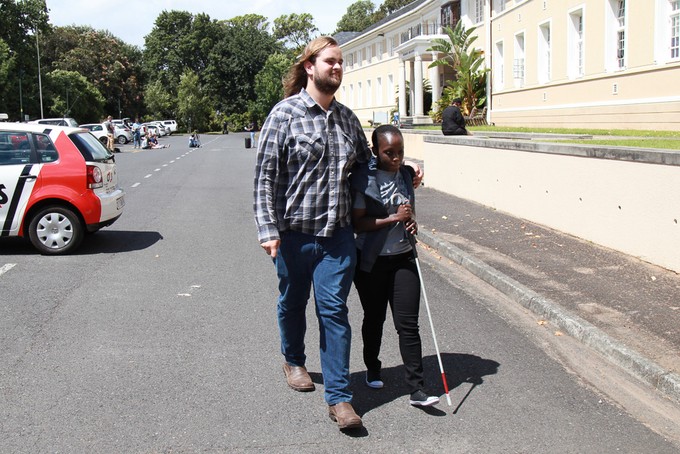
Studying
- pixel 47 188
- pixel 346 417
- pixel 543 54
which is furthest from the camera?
pixel 543 54

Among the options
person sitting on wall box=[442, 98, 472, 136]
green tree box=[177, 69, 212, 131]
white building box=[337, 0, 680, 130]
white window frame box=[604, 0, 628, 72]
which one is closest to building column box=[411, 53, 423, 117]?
white building box=[337, 0, 680, 130]

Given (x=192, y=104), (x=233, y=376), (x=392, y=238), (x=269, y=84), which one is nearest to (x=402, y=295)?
(x=392, y=238)

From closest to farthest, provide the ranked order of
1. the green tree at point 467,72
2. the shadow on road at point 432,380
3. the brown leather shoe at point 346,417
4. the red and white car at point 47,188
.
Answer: the brown leather shoe at point 346,417 < the shadow on road at point 432,380 < the red and white car at point 47,188 < the green tree at point 467,72

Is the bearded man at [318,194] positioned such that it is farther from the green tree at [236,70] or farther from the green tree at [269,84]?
the green tree at [236,70]

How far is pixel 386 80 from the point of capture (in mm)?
63219

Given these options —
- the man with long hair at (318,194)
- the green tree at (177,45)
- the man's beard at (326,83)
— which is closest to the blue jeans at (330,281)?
the man with long hair at (318,194)

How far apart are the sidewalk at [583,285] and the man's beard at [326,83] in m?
2.91

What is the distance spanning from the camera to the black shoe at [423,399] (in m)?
4.45

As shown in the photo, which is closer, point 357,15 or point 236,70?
point 236,70

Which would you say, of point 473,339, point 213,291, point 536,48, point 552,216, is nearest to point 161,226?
point 213,291

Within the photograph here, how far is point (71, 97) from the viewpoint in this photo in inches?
2820

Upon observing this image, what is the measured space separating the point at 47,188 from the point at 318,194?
662 centimetres

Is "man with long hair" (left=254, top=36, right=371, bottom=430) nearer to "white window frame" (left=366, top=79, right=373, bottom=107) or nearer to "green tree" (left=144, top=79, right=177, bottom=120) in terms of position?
"white window frame" (left=366, top=79, right=373, bottom=107)

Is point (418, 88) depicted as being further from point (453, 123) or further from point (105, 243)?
point (105, 243)
